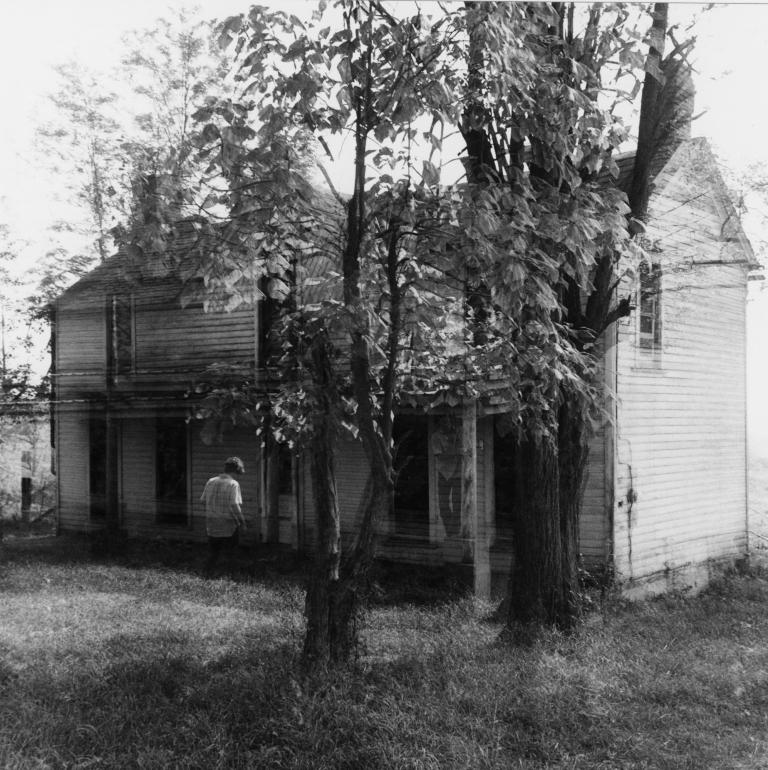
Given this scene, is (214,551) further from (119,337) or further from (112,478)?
(119,337)

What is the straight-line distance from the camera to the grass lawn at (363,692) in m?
5.04

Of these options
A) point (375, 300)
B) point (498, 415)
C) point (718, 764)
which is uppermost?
point (375, 300)

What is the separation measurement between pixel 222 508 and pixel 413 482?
3187 millimetres

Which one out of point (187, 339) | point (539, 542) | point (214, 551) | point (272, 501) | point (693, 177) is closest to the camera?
point (539, 542)

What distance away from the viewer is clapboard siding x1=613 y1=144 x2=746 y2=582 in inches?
446

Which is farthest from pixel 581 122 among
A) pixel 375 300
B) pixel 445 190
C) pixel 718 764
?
pixel 718 764

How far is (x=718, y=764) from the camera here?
5.23 m

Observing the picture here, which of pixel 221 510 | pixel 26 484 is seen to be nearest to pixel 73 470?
pixel 26 484

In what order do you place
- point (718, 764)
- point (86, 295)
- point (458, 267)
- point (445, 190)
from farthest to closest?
A: point (86, 295)
point (445, 190)
point (458, 267)
point (718, 764)

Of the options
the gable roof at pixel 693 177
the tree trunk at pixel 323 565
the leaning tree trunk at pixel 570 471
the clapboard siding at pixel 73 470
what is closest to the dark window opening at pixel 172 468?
the clapboard siding at pixel 73 470

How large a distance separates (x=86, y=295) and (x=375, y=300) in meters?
6.05

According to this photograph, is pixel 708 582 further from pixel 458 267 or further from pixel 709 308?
pixel 458 267

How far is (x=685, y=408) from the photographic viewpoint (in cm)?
1252

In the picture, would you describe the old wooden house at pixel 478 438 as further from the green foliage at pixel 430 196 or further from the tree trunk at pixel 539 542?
the green foliage at pixel 430 196
